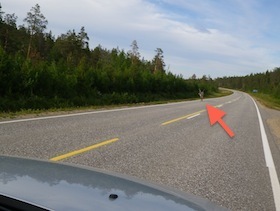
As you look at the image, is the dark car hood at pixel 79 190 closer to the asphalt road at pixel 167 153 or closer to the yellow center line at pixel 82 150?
the asphalt road at pixel 167 153

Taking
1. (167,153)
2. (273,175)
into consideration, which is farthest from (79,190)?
(167,153)

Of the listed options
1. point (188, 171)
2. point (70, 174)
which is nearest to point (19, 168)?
point (70, 174)

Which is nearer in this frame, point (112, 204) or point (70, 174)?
point (112, 204)

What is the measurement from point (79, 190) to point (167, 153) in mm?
5812

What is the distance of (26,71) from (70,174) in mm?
16573

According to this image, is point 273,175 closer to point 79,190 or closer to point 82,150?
point 82,150

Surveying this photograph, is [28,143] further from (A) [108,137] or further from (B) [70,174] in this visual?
(B) [70,174]

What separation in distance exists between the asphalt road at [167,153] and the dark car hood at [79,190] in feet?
8.08

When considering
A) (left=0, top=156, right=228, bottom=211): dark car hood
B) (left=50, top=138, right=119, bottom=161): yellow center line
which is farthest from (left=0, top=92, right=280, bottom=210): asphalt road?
(left=0, top=156, right=228, bottom=211): dark car hood

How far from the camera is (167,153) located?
790 cm

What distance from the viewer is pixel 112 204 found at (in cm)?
203

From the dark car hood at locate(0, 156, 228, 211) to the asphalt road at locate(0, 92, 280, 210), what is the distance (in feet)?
8.08

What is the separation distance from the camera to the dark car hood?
76.3 inches

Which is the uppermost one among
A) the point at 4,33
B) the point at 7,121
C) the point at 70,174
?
the point at 4,33
